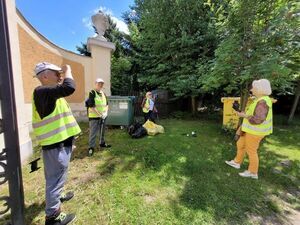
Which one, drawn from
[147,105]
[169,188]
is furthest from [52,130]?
[147,105]

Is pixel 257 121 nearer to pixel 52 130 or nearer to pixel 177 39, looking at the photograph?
pixel 52 130

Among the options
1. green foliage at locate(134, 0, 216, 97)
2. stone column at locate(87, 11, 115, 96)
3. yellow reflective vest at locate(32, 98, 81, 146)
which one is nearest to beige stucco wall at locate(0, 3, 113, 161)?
stone column at locate(87, 11, 115, 96)

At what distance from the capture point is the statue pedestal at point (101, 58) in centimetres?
759

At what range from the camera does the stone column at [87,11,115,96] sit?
294 inches

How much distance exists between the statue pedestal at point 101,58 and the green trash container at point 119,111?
960mm

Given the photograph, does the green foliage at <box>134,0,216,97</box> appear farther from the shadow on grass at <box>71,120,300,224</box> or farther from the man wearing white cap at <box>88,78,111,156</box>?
the man wearing white cap at <box>88,78,111,156</box>

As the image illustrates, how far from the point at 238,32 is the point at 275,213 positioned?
4671mm

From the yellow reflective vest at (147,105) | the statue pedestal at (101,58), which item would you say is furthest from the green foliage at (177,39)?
the statue pedestal at (101,58)

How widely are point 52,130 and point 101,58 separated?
19.2 feet

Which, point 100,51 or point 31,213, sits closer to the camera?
point 31,213

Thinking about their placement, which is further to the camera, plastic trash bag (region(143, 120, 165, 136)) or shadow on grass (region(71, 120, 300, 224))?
plastic trash bag (region(143, 120, 165, 136))

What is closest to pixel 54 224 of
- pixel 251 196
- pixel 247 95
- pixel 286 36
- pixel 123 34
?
pixel 251 196

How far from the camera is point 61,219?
2408 mm

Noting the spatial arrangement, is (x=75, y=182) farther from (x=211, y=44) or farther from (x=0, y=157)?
(x=211, y=44)
